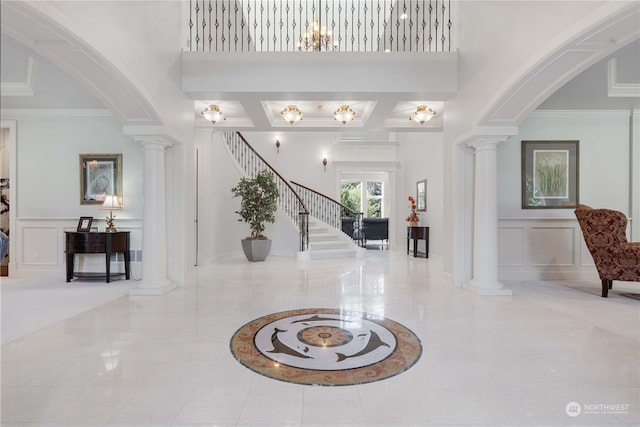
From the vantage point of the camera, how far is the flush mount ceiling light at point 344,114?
506cm

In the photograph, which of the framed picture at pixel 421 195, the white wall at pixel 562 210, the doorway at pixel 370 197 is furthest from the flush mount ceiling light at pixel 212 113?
the doorway at pixel 370 197

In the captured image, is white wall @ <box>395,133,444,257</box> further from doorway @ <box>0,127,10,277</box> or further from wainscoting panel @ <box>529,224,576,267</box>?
doorway @ <box>0,127,10,277</box>

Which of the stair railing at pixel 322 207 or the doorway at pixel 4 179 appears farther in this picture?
the stair railing at pixel 322 207

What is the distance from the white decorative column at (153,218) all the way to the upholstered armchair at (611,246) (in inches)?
223

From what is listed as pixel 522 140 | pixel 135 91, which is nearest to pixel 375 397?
pixel 135 91

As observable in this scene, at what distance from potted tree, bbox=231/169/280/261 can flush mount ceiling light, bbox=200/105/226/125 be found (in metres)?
1.77

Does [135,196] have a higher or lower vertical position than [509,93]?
lower

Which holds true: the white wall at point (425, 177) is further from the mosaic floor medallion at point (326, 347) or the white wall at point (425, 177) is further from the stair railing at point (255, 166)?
the mosaic floor medallion at point (326, 347)

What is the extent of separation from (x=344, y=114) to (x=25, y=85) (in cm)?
487

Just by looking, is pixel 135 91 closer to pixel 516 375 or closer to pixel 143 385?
pixel 143 385

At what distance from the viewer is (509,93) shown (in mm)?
3350

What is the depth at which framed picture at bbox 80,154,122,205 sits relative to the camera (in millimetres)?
5059

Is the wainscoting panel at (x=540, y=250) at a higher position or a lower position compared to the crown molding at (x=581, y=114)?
lower

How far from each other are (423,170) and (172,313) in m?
7.12
